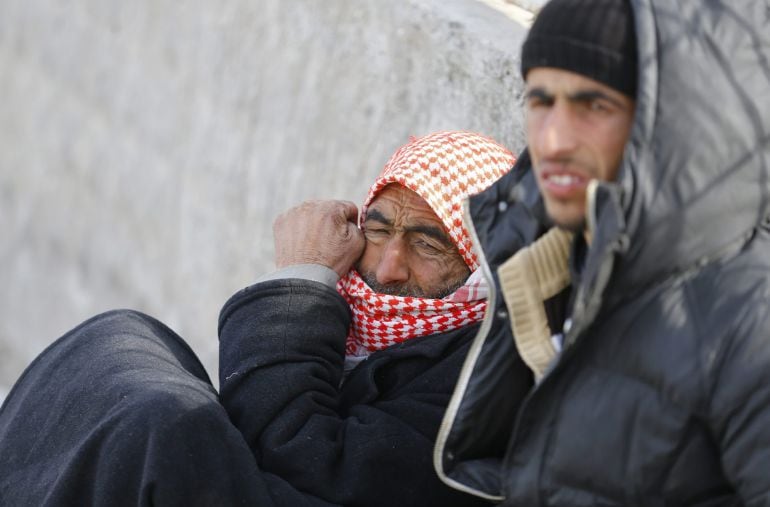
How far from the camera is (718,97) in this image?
2.19 meters

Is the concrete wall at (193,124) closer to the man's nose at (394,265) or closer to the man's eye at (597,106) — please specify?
the man's nose at (394,265)

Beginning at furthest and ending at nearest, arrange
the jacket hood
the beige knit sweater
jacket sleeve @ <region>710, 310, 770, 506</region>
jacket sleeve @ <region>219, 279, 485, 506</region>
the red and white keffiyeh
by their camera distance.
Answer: the red and white keffiyeh, jacket sleeve @ <region>219, 279, 485, 506</region>, the beige knit sweater, the jacket hood, jacket sleeve @ <region>710, 310, 770, 506</region>

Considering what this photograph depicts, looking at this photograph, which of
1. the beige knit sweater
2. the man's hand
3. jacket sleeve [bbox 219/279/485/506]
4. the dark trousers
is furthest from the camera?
the man's hand

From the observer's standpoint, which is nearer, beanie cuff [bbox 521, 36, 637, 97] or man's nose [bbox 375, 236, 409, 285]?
beanie cuff [bbox 521, 36, 637, 97]

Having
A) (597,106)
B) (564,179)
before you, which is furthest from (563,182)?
(597,106)

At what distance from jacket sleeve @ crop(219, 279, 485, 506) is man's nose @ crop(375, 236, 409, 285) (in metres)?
0.14

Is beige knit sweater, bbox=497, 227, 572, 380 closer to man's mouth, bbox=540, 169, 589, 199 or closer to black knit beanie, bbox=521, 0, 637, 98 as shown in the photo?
man's mouth, bbox=540, 169, 589, 199

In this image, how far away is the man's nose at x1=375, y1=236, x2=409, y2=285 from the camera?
348 centimetres

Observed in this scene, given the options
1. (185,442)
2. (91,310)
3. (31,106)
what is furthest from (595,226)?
(31,106)

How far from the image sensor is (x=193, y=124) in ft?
20.4

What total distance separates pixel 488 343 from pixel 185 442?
31.2 inches

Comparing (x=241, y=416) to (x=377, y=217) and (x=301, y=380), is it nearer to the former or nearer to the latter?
(x=301, y=380)

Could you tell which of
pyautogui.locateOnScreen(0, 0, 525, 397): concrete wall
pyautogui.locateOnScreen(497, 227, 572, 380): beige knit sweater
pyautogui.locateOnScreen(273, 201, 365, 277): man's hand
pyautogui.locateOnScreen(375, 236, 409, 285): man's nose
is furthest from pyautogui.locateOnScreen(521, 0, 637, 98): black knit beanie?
pyautogui.locateOnScreen(0, 0, 525, 397): concrete wall

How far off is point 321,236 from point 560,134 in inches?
56.1
